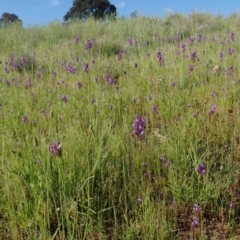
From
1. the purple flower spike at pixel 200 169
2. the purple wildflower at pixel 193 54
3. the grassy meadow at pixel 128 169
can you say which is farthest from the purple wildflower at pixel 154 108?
the purple wildflower at pixel 193 54

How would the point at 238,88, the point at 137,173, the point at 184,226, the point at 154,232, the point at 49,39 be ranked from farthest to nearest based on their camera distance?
the point at 49,39, the point at 238,88, the point at 137,173, the point at 184,226, the point at 154,232

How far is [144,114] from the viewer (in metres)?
3.55

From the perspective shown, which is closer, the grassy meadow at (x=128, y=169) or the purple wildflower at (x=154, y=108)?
the grassy meadow at (x=128, y=169)

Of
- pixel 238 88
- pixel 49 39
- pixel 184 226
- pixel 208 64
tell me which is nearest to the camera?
pixel 184 226

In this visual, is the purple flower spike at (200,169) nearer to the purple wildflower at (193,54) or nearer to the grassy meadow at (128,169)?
the grassy meadow at (128,169)

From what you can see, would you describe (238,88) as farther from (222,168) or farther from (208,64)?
(222,168)

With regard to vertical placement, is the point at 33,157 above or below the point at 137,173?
above

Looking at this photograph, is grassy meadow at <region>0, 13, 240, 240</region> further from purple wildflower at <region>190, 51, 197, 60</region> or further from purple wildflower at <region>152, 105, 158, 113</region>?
purple wildflower at <region>190, 51, 197, 60</region>

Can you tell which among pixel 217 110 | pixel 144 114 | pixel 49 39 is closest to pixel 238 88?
pixel 217 110

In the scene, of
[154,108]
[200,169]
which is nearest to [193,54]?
[154,108]

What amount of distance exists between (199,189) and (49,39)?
8418 mm

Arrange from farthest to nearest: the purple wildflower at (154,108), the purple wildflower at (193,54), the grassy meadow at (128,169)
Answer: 1. the purple wildflower at (193,54)
2. the purple wildflower at (154,108)
3. the grassy meadow at (128,169)

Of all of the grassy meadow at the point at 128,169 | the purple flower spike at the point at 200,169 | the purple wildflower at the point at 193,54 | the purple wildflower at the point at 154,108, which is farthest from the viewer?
the purple wildflower at the point at 193,54

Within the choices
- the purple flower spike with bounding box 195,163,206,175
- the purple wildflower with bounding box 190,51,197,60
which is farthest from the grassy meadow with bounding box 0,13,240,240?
the purple wildflower with bounding box 190,51,197,60
